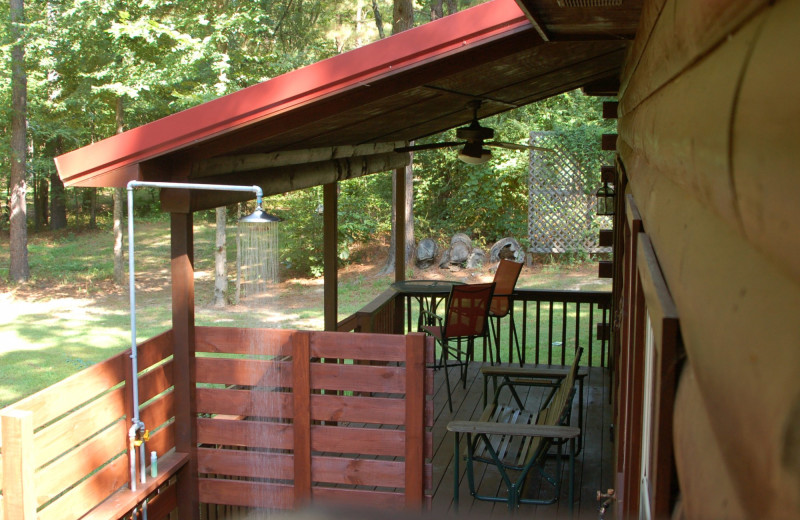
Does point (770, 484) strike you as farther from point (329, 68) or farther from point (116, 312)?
point (116, 312)

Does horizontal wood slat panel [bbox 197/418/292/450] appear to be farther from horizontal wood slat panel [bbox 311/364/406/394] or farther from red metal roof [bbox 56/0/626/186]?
red metal roof [bbox 56/0/626/186]

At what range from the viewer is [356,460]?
4.13m

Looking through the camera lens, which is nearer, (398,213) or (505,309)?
(505,309)

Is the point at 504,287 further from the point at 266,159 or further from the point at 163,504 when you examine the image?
the point at 163,504

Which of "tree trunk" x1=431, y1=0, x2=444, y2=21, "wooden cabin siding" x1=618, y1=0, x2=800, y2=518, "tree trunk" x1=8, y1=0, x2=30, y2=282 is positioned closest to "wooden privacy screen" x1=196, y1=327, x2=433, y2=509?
Answer: "wooden cabin siding" x1=618, y1=0, x2=800, y2=518

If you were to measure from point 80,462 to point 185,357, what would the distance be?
2.84 feet

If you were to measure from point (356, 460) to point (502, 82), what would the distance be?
2.44 metres

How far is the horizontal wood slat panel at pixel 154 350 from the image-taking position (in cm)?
392

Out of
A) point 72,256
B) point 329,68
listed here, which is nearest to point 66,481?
point 329,68

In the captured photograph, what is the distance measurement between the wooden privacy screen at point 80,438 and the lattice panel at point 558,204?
443 inches

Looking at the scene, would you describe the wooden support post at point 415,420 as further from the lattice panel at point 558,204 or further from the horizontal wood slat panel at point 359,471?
the lattice panel at point 558,204

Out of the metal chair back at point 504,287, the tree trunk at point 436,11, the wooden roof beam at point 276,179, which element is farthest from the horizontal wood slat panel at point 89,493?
the tree trunk at point 436,11

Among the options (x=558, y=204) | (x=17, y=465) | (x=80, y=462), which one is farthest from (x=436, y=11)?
(x=17, y=465)

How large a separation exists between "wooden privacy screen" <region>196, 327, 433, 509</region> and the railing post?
112cm
